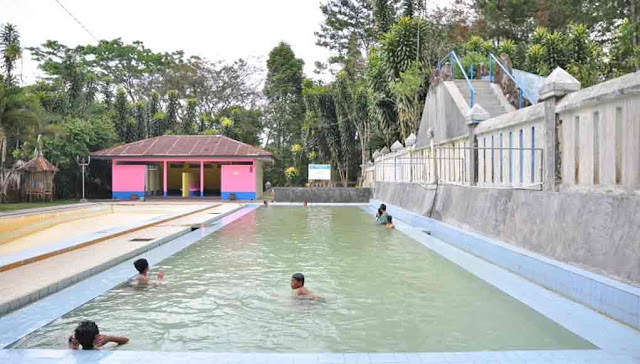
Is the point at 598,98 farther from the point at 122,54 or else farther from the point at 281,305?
the point at 122,54

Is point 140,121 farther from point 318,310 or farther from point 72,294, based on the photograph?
point 318,310

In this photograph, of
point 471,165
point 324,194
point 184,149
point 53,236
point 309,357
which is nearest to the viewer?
point 309,357

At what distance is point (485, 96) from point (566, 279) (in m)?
10.6

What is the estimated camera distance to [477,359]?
345cm

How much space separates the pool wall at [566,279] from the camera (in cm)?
409

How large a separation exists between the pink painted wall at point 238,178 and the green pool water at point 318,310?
57.6 feet

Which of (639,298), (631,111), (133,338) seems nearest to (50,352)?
(133,338)

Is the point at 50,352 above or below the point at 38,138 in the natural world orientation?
below

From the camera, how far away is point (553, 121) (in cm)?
629

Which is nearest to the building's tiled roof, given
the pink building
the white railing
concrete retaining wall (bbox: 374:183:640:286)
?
the pink building

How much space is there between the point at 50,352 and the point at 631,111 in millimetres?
5792

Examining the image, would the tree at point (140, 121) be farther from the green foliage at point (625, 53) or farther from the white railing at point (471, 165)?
the green foliage at point (625, 53)

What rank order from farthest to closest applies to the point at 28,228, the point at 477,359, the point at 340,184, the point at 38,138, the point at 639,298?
1. the point at 340,184
2. the point at 38,138
3. the point at 28,228
4. the point at 639,298
5. the point at 477,359

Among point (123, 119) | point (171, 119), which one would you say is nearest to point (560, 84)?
point (171, 119)
